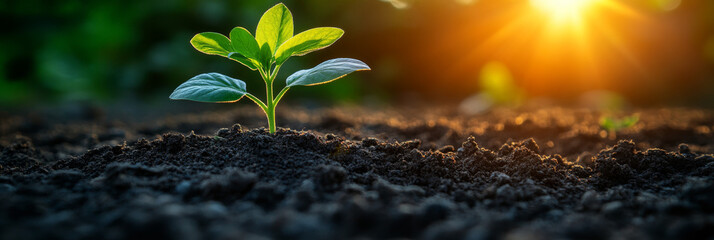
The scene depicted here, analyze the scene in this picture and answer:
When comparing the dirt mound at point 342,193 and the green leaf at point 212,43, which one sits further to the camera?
the green leaf at point 212,43

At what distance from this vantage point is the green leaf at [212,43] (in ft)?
5.74

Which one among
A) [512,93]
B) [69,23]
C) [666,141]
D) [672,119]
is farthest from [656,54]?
[69,23]

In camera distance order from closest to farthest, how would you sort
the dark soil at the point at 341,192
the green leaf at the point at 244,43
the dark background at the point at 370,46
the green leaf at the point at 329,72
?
1. the dark soil at the point at 341,192
2. the green leaf at the point at 329,72
3. the green leaf at the point at 244,43
4. the dark background at the point at 370,46

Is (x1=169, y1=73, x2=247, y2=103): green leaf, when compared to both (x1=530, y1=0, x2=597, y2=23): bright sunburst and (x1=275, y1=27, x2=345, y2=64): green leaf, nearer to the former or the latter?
(x1=275, y1=27, x2=345, y2=64): green leaf

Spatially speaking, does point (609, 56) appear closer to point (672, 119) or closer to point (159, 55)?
point (672, 119)

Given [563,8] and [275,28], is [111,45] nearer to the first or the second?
[275,28]

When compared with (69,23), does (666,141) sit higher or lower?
lower

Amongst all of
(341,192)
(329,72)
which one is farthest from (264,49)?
(341,192)

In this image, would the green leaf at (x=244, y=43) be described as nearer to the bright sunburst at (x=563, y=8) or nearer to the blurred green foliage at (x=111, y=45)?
the blurred green foliage at (x=111, y=45)

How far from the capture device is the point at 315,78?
1608 millimetres

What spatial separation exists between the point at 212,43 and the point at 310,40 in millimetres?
389

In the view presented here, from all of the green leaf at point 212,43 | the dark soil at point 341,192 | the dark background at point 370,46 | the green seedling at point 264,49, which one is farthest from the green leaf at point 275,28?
the dark background at point 370,46

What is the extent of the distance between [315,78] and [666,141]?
227cm

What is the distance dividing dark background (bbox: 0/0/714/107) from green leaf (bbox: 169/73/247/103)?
4.47 m
